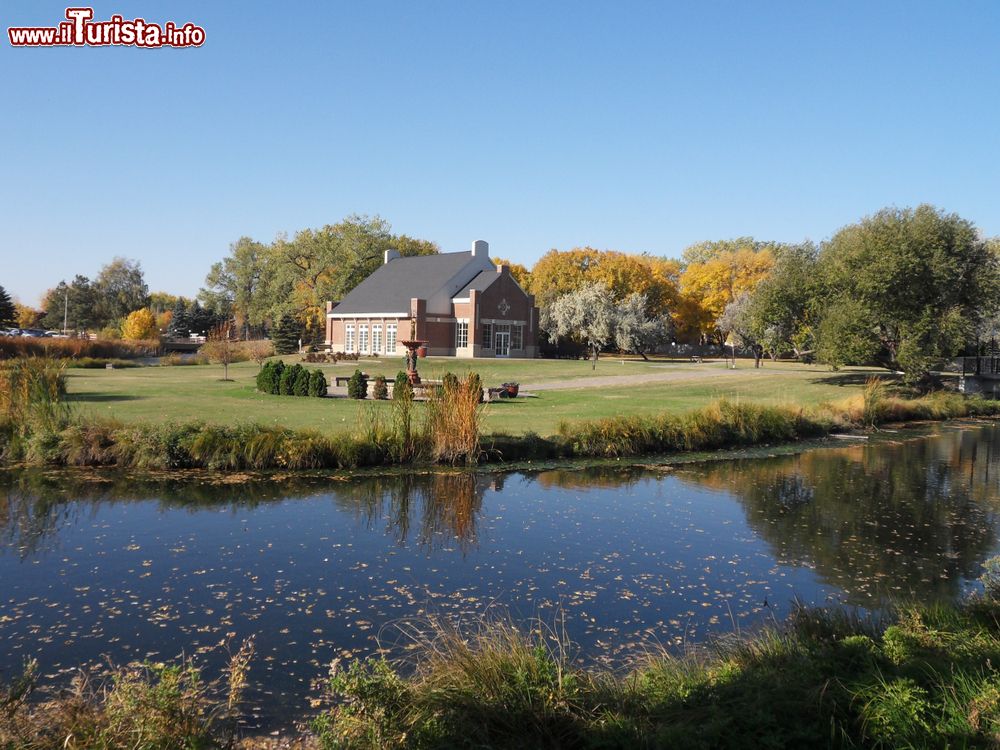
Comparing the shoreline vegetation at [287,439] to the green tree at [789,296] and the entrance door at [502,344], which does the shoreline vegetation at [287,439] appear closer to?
the green tree at [789,296]

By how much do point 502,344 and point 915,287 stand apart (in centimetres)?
3228

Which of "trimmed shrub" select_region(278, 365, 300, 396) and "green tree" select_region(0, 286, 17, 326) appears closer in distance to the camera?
"trimmed shrub" select_region(278, 365, 300, 396)

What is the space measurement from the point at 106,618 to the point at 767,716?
20.0 ft

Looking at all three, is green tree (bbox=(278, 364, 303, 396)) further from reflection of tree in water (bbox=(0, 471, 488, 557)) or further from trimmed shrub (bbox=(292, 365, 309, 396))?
reflection of tree in water (bbox=(0, 471, 488, 557))

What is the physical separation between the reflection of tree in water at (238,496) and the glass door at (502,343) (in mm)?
44892

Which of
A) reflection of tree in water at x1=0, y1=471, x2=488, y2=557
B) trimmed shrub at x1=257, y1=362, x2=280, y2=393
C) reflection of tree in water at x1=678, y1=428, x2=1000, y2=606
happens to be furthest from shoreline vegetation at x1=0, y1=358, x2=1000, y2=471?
trimmed shrub at x1=257, y1=362, x2=280, y2=393

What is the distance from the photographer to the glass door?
6019 centimetres

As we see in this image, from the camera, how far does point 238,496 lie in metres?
13.1

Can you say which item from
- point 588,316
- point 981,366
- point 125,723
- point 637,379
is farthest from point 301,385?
point 588,316

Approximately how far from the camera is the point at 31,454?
15.1 m

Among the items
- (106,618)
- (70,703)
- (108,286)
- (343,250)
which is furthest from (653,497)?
(108,286)

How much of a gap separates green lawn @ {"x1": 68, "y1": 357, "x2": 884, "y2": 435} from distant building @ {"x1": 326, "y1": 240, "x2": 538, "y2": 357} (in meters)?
6.54

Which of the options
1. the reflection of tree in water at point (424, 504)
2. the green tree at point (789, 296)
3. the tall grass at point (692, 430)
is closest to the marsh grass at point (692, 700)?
the reflection of tree in water at point (424, 504)

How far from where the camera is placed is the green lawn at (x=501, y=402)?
2167cm
